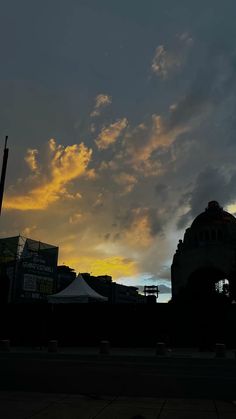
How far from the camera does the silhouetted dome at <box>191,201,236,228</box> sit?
7506 centimetres

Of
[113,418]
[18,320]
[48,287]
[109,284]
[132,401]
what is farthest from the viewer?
[109,284]

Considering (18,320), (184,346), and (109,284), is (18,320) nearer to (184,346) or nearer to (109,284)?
(184,346)

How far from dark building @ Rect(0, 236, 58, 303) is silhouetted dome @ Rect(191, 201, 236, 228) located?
1190 inches

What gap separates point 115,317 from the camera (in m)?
35.3

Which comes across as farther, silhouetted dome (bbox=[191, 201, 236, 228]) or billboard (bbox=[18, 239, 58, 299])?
billboard (bbox=[18, 239, 58, 299])

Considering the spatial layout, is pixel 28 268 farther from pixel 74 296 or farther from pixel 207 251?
pixel 74 296

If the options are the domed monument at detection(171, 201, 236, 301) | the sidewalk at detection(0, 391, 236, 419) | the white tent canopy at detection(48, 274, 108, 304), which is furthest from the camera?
the domed monument at detection(171, 201, 236, 301)

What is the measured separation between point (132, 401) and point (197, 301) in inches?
985

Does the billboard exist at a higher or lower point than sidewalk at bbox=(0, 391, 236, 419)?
higher

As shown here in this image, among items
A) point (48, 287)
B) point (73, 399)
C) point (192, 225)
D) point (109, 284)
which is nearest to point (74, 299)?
point (73, 399)

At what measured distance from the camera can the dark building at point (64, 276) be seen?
141m

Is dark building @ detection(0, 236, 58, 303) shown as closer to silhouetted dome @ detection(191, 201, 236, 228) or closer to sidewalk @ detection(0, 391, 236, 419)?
silhouetted dome @ detection(191, 201, 236, 228)

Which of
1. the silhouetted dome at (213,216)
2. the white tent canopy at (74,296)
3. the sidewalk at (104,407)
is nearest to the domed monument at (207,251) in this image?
the silhouetted dome at (213,216)

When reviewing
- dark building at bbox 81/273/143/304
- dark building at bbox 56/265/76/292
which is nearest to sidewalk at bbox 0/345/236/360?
dark building at bbox 56/265/76/292
